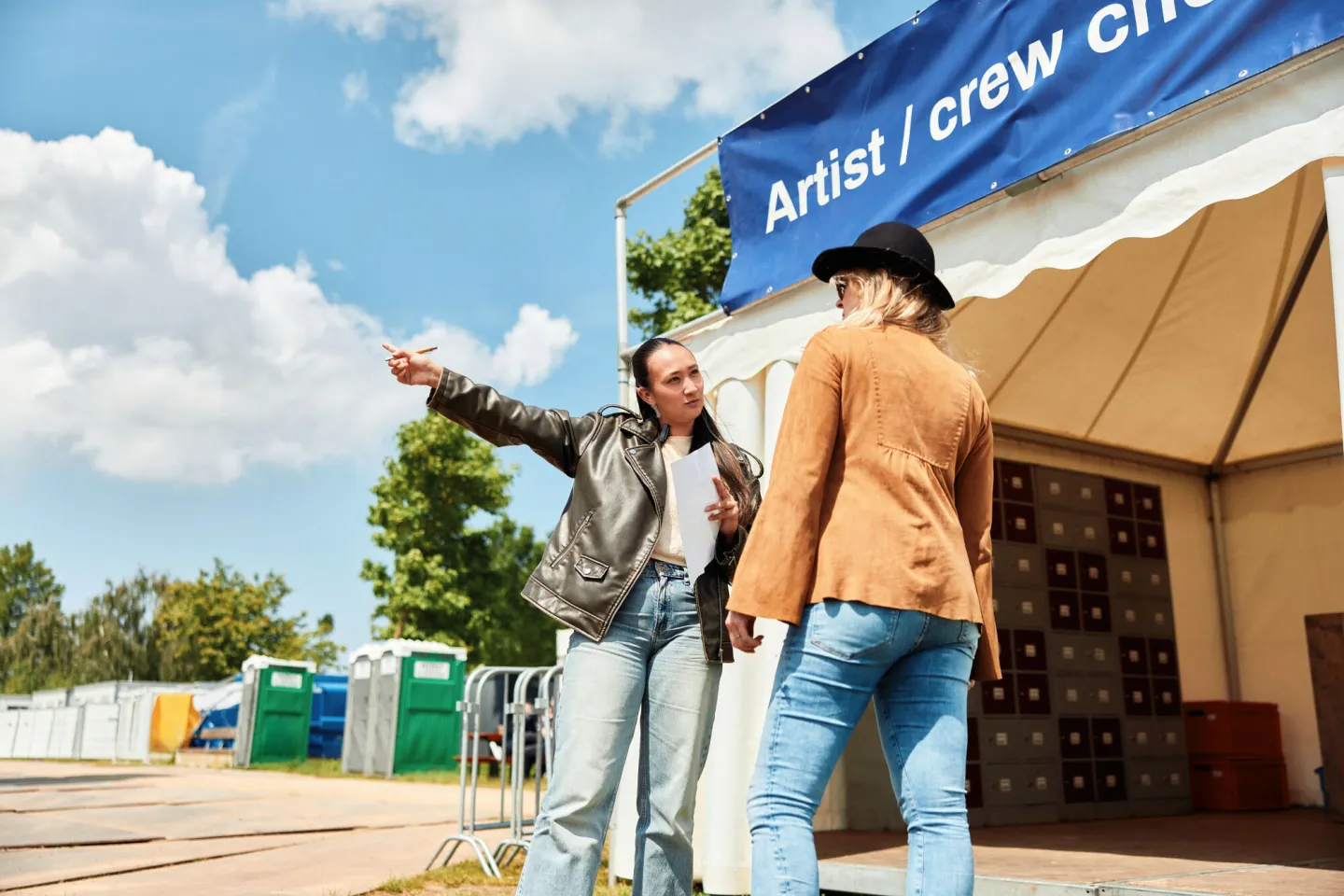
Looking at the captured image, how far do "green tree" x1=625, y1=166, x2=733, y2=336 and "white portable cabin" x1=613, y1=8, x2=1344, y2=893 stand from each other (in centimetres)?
1138

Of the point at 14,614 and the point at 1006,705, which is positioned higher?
the point at 14,614

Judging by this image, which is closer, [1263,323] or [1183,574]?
[1263,323]

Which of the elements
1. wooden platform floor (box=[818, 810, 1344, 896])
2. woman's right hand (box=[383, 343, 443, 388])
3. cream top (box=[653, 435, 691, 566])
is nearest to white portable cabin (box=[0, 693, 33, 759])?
wooden platform floor (box=[818, 810, 1344, 896])

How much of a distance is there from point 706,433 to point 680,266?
52.8ft

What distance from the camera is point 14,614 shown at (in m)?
62.0

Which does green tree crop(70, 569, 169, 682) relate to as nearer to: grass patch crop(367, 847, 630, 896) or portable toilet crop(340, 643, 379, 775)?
portable toilet crop(340, 643, 379, 775)

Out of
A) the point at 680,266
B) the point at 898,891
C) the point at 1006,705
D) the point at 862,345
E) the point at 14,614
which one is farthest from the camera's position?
the point at 14,614

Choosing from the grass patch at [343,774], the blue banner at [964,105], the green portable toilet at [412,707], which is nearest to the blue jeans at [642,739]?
the blue banner at [964,105]

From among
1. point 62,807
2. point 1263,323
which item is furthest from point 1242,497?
point 62,807

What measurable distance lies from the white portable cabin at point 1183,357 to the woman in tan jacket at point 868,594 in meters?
0.87

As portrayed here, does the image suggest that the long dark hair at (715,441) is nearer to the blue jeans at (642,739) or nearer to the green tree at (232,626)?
the blue jeans at (642,739)

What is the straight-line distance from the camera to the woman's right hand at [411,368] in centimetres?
281

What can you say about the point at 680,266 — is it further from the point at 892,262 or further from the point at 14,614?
the point at 14,614

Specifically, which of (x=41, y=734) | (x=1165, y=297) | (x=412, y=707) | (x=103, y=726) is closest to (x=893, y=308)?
(x=1165, y=297)
